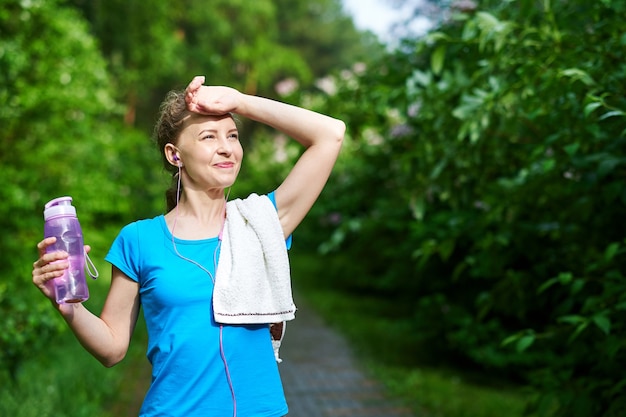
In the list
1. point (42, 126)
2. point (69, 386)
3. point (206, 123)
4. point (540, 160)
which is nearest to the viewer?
point (206, 123)

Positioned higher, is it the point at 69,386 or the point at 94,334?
the point at 94,334

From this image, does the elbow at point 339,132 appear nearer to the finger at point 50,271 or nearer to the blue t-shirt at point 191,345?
the blue t-shirt at point 191,345

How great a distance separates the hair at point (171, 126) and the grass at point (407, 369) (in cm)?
295

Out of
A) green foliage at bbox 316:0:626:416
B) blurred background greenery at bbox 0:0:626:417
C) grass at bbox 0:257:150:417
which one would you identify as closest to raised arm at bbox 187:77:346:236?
blurred background greenery at bbox 0:0:626:417

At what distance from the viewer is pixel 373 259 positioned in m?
10.9

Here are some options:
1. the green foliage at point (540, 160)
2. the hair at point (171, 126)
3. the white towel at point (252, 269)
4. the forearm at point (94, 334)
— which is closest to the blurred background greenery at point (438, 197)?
the green foliage at point (540, 160)

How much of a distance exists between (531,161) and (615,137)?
521 millimetres

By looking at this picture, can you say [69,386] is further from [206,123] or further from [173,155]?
[206,123]

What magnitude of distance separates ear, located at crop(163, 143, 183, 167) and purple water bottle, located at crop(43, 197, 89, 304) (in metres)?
Answer: 0.37

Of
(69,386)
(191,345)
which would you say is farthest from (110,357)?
(69,386)

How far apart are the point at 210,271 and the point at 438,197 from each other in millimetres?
4321

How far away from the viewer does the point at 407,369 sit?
23.6 ft

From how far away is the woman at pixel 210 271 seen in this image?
6.48 ft

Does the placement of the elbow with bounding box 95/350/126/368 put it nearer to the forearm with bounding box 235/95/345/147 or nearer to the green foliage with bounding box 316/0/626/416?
the forearm with bounding box 235/95/345/147
